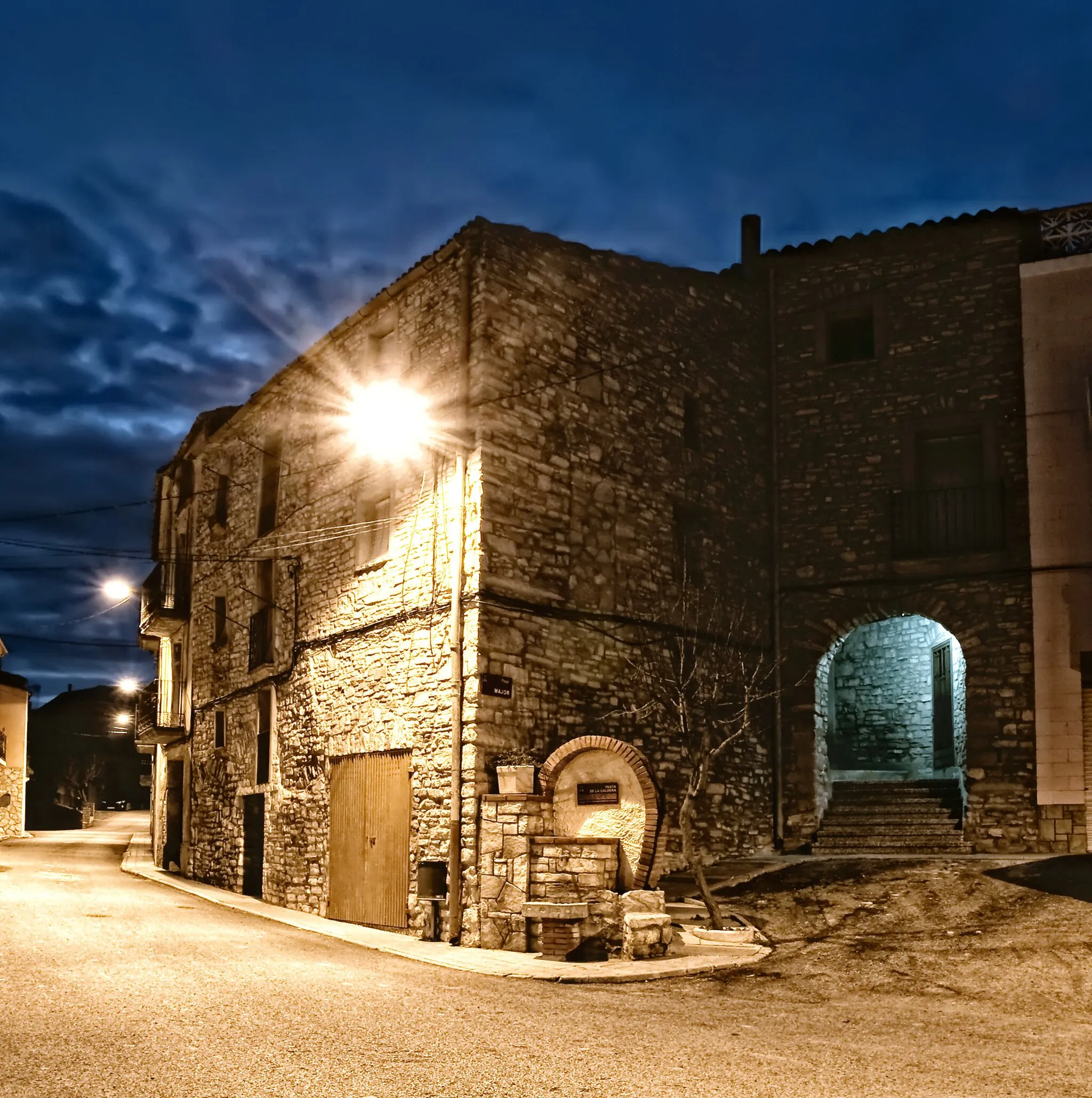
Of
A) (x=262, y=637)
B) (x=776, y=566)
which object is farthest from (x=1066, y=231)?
(x=262, y=637)

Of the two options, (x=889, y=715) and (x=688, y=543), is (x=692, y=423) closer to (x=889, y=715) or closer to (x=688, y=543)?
(x=688, y=543)

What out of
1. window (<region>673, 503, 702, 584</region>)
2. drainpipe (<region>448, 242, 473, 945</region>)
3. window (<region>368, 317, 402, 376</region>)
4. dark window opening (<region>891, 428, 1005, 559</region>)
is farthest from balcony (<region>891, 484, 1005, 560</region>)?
window (<region>368, 317, 402, 376</region>)

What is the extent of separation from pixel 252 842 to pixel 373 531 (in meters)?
6.36

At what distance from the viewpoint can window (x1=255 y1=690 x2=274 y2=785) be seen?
17.5 meters

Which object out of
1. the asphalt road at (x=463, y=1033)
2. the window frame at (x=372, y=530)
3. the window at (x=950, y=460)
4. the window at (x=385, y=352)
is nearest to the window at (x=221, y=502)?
the window at (x=385, y=352)

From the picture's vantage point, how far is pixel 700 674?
50.8 feet

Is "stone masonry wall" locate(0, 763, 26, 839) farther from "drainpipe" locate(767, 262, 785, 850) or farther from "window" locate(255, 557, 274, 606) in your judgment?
"drainpipe" locate(767, 262, 785, 850)

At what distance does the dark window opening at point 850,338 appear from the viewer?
677 inches

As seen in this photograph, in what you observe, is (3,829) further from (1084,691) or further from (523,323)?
(1084,691)

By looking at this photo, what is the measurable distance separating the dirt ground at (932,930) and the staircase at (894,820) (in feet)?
5.19

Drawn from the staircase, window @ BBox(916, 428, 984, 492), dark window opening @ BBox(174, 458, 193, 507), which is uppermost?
dark window opening @ BBox(174, 458, 193, 507)

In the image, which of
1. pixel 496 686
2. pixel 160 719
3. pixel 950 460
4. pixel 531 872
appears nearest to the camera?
pixel 531 872

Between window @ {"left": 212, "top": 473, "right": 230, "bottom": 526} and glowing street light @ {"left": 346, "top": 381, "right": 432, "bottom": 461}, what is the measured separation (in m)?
5.61

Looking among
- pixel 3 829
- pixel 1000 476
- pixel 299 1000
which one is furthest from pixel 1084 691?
pixel 3 829
